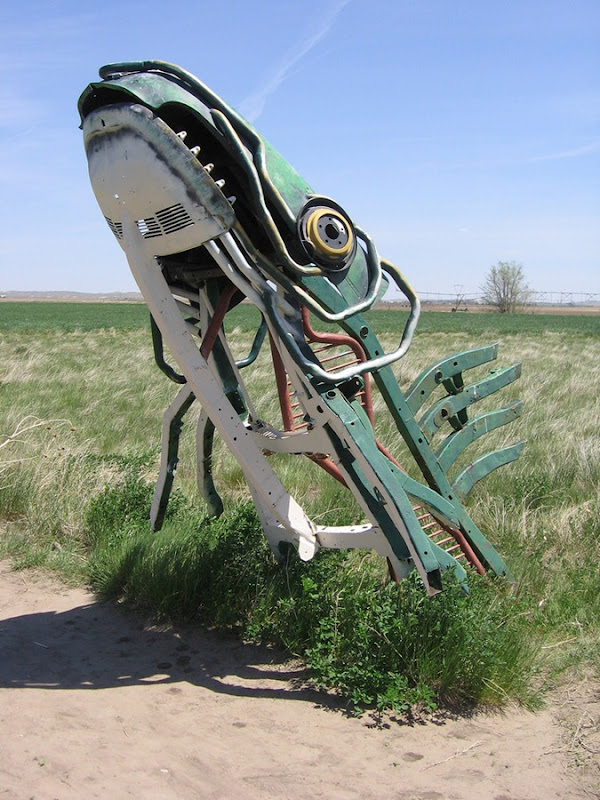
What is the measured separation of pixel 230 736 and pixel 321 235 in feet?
7.57

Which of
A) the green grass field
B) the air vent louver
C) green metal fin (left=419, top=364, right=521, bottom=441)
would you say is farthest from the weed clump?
the air vent louver

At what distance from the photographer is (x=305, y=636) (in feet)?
13.8

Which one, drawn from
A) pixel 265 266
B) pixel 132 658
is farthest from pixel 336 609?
pixel 265 266

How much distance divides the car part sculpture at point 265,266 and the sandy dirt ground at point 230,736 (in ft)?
2.36

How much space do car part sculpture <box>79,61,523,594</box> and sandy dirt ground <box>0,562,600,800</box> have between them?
720mm

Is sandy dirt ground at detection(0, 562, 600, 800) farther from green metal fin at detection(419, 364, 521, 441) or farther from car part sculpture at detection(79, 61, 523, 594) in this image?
green metal fin at detection(419, 364, 521, 441)

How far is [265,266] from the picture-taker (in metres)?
3.62

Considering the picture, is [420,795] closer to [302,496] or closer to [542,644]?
[542,644]

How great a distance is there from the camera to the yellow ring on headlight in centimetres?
357

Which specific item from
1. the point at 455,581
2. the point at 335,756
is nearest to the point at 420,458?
the point at 455,581

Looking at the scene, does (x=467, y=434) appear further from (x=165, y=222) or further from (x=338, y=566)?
(x=165, y=222)

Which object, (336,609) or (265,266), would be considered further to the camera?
(336,609)

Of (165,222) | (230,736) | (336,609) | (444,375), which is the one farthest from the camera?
(444,375)

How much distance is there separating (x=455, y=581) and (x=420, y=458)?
2.46 ft
